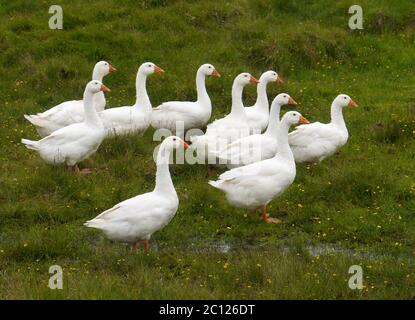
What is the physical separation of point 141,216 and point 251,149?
Answer: 279cm

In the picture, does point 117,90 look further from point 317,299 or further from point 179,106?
point 317,299

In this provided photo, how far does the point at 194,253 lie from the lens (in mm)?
9023

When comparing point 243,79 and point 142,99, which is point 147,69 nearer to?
point 142,99

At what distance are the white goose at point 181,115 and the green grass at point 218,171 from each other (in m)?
0.43

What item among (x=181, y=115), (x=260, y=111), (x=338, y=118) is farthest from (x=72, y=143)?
(x=338, y=118)

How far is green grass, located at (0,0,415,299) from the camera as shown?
8086 mm

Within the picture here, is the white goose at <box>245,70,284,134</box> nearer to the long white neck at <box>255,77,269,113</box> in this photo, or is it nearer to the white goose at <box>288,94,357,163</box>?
the long white neck at <box>255,77,269,113</box>

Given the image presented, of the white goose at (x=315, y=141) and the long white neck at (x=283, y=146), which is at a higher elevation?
the white goose at (x=315, y=141)

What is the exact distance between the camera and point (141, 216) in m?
8.90

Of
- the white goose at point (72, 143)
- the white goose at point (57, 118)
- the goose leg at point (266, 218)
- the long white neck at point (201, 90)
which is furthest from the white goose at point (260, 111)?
the goose leg at point (266, 218)

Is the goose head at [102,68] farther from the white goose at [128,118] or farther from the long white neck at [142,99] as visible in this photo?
the white goose at [128,118]

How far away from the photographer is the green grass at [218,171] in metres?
8.09
